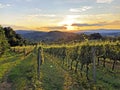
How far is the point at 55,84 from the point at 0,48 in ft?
129

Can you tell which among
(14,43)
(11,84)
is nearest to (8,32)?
(14,43)

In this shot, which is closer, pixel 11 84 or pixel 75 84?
pixel 75 84

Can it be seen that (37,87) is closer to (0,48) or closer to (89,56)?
(89,56)

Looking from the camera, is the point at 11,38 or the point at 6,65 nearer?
the point at 6,65

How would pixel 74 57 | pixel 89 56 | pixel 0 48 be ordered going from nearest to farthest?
pixel 89 56, pixel 74 57, pixel 0 48

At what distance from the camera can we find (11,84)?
20.2 metres

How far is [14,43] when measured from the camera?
101500 millimetres

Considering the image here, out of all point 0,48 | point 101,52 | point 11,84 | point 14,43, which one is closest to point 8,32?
point 14,43

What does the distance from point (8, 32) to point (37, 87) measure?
87286 millimetres

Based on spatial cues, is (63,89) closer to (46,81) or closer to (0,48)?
(46,81)

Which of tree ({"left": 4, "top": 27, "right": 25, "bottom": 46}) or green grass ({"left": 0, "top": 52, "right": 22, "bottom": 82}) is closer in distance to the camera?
green grass ({"left": 0, "top": 52, "right": 22, "bottom": 82})

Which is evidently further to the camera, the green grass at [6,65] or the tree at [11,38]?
the tree at [11,38]

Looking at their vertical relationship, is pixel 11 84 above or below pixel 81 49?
below

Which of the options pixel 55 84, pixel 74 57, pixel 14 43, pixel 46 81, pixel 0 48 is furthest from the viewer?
pixel 14 43
